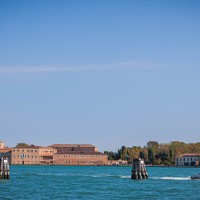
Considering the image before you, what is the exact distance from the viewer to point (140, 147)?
18575cm

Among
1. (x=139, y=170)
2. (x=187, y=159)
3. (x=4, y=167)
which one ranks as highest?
(x=187, y=159)

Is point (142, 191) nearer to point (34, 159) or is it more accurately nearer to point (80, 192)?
point (80, 192)

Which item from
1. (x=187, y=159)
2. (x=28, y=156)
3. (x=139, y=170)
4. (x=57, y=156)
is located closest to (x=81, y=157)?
(x=57, y=156)

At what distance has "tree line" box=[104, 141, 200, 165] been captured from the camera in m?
171

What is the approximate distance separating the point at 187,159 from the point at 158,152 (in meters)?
10.2

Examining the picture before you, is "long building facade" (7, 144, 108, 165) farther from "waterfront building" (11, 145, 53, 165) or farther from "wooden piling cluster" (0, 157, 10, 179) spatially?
"wooden piling cluster" (0, 157, 10, 179)

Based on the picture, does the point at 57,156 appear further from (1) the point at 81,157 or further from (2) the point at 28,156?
(2) the point at 28,156

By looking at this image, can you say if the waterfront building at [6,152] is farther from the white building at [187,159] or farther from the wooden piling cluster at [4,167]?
the wooden piling cluster at [4,167]

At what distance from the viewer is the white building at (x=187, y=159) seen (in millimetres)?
167512

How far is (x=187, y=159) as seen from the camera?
16938 centimetres

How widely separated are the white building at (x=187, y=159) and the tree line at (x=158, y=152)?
2.38m

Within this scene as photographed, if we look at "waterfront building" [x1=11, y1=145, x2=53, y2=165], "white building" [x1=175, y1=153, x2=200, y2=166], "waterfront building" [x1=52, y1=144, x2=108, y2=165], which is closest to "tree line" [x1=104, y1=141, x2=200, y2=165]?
"white building" [x1=175, y1=153, x2=200, y2=166]

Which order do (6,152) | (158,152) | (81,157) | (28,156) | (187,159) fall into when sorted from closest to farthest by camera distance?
(187,159), (158,152), (28,156), (81,157), (6,152)

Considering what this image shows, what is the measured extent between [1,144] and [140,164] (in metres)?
144
